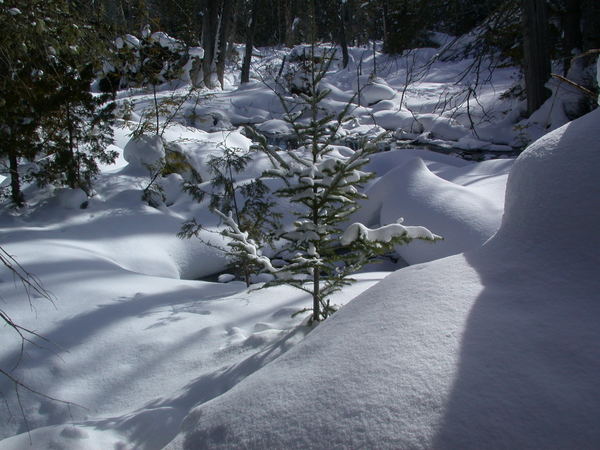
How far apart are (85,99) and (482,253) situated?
7.17 metres

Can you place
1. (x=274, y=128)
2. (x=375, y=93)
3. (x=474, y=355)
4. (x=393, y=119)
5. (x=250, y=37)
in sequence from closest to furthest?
1. (x=474, y=355)
2. (x=274, y=128)
3. (x=393, y=119)
4. (x=375, y=93)
5. (x=250, y=37)

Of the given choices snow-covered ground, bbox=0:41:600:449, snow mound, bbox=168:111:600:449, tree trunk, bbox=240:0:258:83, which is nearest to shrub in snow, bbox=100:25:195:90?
snow-covered ground, bbox=0:41:600:449

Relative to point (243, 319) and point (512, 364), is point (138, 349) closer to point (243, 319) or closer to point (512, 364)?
point (243, 319)

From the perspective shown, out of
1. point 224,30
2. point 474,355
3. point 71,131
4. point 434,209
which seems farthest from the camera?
point 224,30

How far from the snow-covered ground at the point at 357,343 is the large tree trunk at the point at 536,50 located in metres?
4.76

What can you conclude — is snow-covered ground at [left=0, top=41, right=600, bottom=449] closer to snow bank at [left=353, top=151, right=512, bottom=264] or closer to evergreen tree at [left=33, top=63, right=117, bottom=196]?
snow bank at [left=353, top=151, right=512, bottom=264]

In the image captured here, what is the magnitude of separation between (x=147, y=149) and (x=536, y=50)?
8.36 meters

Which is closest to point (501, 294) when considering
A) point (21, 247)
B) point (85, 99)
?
point (21, 247)

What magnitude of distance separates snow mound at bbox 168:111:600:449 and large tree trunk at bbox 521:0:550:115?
348 inches

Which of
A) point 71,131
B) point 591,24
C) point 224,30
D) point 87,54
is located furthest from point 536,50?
point 224,30

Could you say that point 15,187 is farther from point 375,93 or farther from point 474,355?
point 375,93

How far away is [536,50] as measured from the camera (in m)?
9.10

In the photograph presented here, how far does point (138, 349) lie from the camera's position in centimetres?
338

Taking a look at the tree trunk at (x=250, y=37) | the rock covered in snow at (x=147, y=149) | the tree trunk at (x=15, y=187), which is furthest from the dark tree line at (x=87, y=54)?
the tree trunk at (x=250, y=37)
